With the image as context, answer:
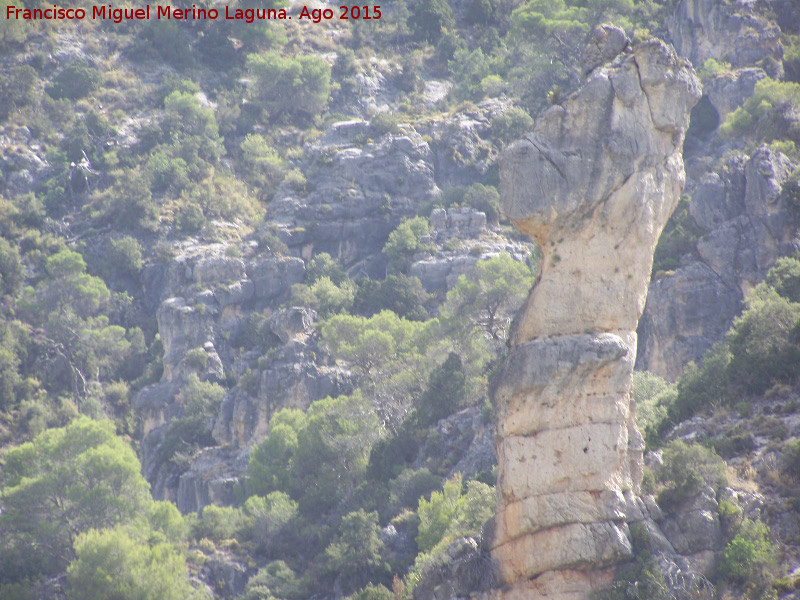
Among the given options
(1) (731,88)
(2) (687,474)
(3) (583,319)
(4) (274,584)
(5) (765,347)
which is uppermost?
(1) (731,88)

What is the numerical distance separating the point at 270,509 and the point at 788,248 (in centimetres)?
2692

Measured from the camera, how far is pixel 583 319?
2316 cm

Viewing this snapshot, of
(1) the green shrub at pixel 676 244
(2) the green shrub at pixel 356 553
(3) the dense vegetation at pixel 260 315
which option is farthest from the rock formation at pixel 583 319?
(1) the green shrub at pixel 676 244

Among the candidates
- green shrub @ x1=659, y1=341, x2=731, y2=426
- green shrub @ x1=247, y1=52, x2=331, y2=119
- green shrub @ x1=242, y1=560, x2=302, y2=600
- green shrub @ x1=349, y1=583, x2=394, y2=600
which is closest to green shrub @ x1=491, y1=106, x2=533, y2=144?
green shrub @ x1=247, y1=52, x2=331, y2=119

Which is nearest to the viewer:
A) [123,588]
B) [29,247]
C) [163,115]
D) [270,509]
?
[123,588]

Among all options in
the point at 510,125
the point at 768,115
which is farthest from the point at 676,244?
the point at 510,125

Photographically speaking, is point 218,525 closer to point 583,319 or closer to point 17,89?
point 583,319

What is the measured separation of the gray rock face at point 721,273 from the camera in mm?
44188

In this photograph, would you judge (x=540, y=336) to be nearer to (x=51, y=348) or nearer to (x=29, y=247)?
(x=51, y=348)

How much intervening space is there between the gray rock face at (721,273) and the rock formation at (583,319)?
71.6 ft

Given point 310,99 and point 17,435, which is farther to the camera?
point 310,99

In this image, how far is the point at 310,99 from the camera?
3519 inches

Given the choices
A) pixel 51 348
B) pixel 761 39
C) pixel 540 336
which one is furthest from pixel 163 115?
pixel 540 336

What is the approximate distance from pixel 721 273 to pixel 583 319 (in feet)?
82.2
